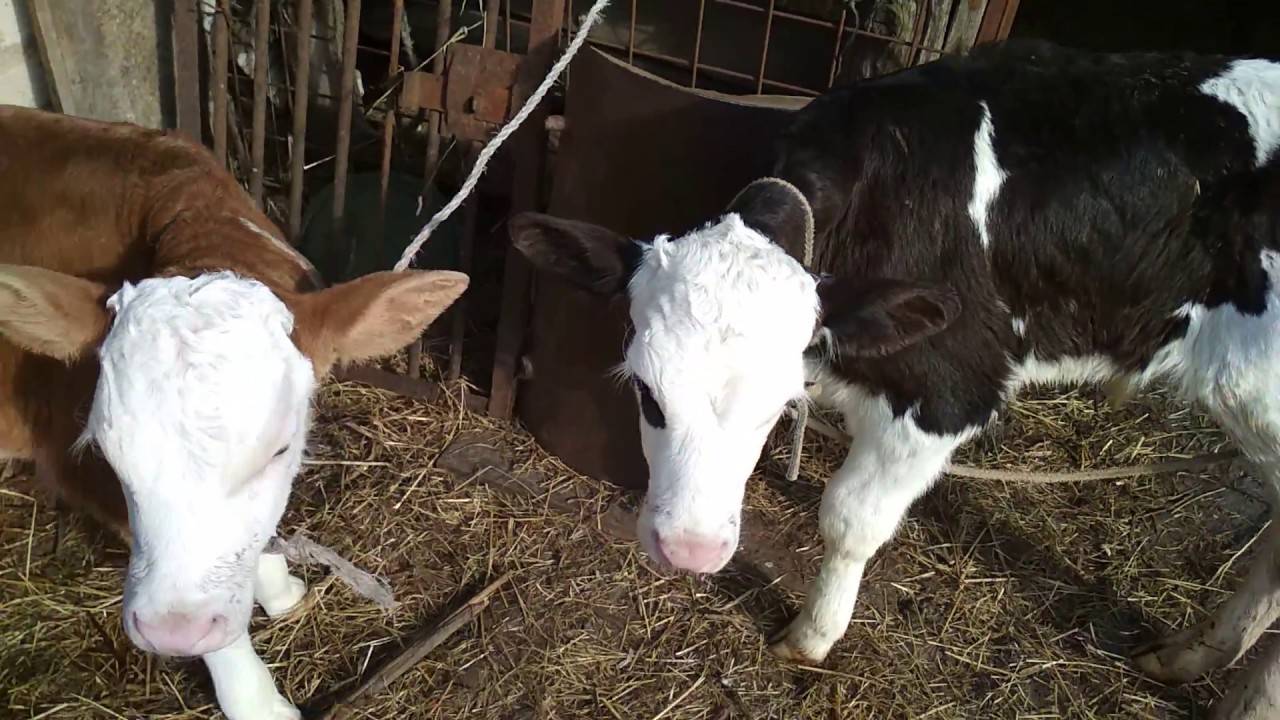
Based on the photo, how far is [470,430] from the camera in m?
3.61

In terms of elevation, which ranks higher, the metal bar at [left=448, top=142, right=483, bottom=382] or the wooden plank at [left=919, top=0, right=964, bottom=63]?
the wooden plank at [left=919, top=0, right=964, bottom=63]

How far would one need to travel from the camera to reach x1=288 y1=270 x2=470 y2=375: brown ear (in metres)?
2.00

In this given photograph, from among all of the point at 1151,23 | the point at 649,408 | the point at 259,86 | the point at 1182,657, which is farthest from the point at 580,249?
the point at 1151,23

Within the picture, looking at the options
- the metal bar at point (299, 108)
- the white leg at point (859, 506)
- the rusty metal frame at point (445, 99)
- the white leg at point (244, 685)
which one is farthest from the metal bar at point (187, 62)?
the white leg at point (859, 506)

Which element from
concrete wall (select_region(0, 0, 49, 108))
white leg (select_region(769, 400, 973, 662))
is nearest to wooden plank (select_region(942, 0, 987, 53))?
white leg (select_region(769, 400, 973, 662))

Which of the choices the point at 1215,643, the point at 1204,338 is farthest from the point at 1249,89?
the point at 1215,643

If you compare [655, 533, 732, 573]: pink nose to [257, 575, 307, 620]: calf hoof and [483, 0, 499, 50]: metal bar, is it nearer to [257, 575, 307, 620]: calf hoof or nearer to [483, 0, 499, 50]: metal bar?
[257, 575, 307, 620]: calf hoof

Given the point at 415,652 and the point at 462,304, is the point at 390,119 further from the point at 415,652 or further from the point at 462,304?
the point at 415,652

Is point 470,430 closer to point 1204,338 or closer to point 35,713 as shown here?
point 35,713

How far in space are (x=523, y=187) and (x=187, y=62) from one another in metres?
1.29

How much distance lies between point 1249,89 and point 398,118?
11.0ft

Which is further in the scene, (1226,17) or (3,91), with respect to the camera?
(1226,17)

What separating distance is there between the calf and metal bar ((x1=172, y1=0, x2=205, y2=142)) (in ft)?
2.57

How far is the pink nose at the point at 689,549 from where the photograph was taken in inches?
78.1
